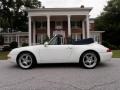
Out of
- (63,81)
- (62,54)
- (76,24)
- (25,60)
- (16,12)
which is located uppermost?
(16,12)

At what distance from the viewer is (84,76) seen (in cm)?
613

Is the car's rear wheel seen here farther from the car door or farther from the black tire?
the black tire

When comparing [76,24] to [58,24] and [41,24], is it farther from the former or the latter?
[41,24]

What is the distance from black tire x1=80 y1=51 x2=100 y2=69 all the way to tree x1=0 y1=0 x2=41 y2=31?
21522 millimetres

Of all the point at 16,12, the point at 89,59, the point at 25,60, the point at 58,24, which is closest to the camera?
the point at 89,59

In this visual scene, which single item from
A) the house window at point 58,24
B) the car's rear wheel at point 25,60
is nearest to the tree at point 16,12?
the house window at point 58,24

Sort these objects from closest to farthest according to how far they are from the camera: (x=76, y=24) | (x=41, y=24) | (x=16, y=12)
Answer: (x=41, y=24) → (x=76, y=24) → (x=16, y=12)

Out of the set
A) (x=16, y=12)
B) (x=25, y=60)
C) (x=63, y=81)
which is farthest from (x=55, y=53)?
(x=16, y=12)

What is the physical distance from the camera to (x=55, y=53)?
25.0 feet

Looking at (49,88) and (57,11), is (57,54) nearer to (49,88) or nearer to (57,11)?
(49,88)

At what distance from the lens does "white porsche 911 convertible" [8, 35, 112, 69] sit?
755 cm

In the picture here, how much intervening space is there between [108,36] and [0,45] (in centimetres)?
2118

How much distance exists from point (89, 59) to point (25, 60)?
2.40 m

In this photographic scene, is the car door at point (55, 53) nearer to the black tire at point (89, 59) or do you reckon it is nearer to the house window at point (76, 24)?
the black tire at point (89, 59)
